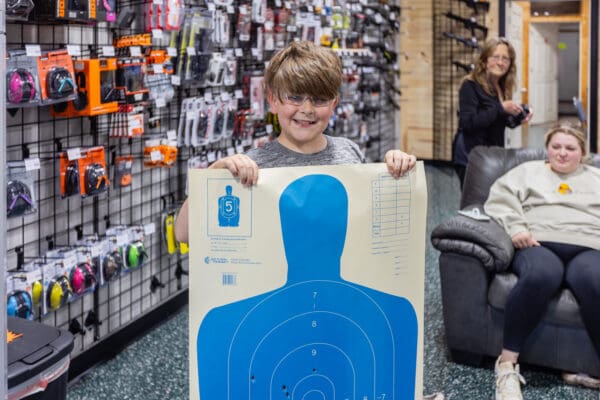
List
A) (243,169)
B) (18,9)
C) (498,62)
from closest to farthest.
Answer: (243,169), (18,9), (498,62)

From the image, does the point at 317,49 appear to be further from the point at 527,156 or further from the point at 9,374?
the point at 527,156

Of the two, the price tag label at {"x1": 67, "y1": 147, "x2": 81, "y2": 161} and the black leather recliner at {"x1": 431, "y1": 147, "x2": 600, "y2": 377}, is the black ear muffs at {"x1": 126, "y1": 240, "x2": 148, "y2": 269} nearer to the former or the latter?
the price tag label at {"x1": 67, "y1": 147, "x2": 81, "y2": 161}

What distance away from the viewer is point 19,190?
101 inches

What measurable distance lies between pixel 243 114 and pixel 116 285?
1.34 metres

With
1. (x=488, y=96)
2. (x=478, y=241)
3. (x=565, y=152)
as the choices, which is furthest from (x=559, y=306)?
(x=488, y=96)

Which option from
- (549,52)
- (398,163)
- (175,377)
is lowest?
(175,377)

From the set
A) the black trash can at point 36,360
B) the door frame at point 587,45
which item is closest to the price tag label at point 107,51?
the black trash can at point 36,360

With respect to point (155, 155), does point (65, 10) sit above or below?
above

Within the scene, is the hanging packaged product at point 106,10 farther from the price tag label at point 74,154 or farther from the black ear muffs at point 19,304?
the black ear muffs at point 19,304

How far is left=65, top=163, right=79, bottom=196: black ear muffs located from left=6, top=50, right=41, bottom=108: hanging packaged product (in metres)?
0.38

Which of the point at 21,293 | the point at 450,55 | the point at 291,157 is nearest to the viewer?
the point at 291,157

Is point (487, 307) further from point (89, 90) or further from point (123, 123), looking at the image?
point (89, 90)

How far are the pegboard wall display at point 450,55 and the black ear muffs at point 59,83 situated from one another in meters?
6.44

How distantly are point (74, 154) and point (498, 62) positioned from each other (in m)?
2.43
